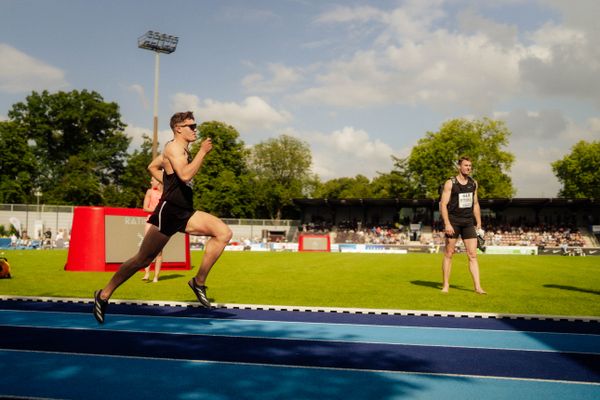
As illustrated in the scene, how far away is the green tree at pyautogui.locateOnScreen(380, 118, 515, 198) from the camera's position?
6069cm

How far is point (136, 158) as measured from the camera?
65.7 meters

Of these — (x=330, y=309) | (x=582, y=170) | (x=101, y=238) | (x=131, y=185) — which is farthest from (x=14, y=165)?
(x=582, y=170)

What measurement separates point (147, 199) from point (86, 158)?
58.1m

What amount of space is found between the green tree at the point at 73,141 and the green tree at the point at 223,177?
37.5 feet

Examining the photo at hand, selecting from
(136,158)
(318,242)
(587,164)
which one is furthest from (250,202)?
(587,164)

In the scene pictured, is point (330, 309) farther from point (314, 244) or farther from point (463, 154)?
point (463, 154)

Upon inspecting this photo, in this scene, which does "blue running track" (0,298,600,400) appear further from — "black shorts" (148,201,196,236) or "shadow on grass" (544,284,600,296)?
"shadow on grass" (544,284,600,296)

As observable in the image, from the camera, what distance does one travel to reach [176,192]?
5.70 meters

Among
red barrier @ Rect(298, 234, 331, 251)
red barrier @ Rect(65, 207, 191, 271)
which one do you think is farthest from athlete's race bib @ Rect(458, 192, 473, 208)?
red barrier @ Rect(298, 234, 331, 251)

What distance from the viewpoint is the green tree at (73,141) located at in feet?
202

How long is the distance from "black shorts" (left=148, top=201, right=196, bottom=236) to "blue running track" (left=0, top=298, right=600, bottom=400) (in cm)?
116

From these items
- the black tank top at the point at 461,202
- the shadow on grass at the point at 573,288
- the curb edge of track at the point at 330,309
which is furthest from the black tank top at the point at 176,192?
the shadow on grass at the point at 573,288

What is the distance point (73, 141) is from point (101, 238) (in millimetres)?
55886

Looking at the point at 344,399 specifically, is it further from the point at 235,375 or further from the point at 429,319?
the point at 429,319
